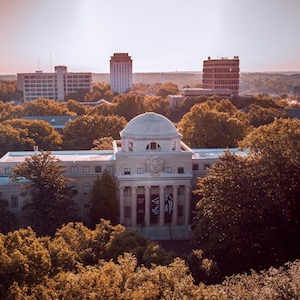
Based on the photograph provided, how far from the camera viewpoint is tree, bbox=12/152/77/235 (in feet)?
161

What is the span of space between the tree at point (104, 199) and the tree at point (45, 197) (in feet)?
11.2

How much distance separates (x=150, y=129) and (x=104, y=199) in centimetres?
1128

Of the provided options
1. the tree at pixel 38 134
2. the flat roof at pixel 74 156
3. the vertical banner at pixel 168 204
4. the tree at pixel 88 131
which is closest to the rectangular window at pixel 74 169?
the flat roof at pixel 74 156

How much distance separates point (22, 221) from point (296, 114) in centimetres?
9724

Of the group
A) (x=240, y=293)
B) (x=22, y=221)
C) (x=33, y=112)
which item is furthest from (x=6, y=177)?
(x=33, y=112)

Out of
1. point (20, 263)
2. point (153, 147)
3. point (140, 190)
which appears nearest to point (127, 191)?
point (140, 190)

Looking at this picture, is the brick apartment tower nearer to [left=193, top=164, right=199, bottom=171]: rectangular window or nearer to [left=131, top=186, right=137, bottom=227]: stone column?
[left=193, top=164, right=199, bottom=171]: rectangular window

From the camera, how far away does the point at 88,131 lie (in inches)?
3492

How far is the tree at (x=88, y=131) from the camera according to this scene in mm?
88188

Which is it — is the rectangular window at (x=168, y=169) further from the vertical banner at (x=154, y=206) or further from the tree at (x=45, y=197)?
the tree at (x=45, y=197)

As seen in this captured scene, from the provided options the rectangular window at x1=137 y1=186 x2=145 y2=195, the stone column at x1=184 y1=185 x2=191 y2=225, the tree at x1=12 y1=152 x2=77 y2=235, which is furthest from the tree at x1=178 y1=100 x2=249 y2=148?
the tree at x1=12 y1=152 x2=77 y2=235

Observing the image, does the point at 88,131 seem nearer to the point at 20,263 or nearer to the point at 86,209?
the point at 86,209

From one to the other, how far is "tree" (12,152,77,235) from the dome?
37.9ft

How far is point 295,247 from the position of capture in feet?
126
